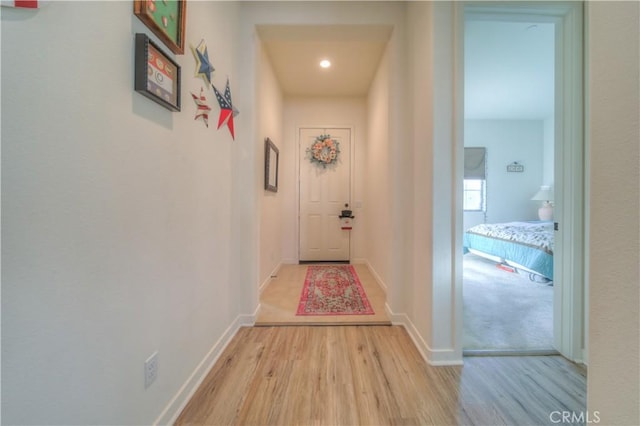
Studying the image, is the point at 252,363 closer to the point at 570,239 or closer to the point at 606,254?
the point at 606,254

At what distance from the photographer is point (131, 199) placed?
3.02 ft

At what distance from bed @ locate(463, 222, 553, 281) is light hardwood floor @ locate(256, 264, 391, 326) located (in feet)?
6.74

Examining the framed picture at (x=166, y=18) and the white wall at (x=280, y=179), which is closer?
the framed picture at (x=166, y=18)

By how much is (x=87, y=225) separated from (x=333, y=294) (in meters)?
2.31

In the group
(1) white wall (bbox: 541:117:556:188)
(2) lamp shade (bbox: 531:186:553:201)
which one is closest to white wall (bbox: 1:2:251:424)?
(2) lamp shade (bbox: 531:186:553:201)

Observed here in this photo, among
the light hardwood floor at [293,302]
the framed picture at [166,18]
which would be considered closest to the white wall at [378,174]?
the light hardwood floor at [293,302]

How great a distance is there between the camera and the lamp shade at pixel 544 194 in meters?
5.20

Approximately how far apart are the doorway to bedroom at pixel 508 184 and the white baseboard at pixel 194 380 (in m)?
1.71

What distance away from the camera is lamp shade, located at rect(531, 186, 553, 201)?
5198mm

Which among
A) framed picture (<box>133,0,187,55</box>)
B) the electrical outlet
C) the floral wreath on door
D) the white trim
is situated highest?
the floral wreath on door

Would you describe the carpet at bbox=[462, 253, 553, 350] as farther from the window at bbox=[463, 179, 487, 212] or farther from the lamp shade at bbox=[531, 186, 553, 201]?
the lamp shade at bbox=[531, 186, 553, 201]

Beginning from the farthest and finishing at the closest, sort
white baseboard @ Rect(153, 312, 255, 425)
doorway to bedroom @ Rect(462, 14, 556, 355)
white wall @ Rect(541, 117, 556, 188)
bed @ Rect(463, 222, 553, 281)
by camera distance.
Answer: white wall @ Rect(541, 117, 556, 188)
bed @ Rect(463, 222, 553, 281)
doorway to bedroom @ Rect(462, 14, 556, 355)
white baseboard @ Rect(153, 312, 255, 425)

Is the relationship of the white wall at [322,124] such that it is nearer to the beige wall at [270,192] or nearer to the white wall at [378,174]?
the beige wall at [270,192]

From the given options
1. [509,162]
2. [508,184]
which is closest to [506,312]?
[508,184]
